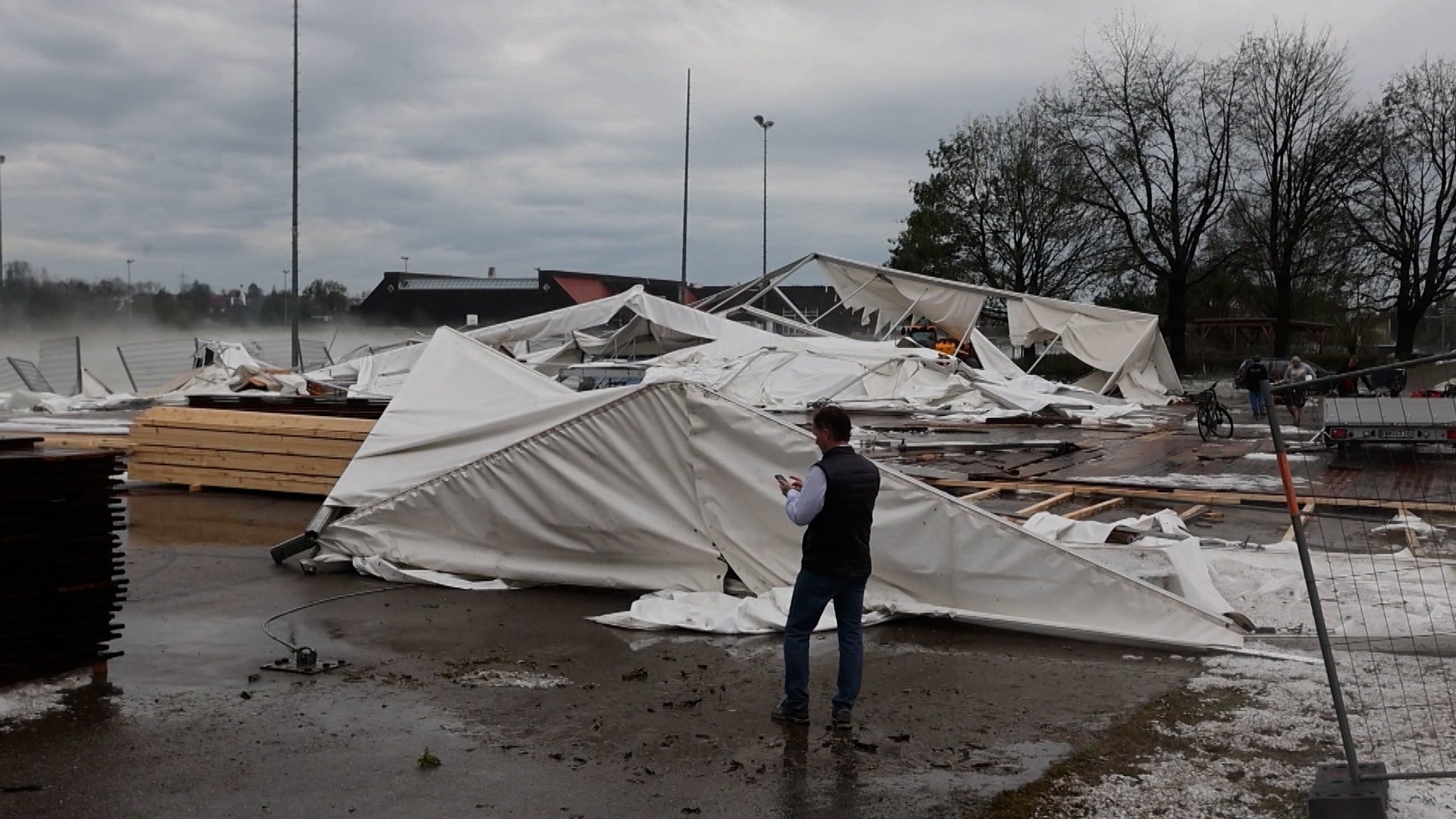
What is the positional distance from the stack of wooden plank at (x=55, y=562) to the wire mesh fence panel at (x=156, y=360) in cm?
3418

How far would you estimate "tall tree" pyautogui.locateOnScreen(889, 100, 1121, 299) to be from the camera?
172 feet

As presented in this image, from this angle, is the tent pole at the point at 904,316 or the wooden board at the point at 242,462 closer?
the wooden board at the point at 242,462

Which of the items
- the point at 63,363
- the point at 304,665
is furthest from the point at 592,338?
the point at 304,665

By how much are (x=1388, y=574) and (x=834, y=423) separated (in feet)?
17.7

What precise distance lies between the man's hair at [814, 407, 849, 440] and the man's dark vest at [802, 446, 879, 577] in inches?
7.6

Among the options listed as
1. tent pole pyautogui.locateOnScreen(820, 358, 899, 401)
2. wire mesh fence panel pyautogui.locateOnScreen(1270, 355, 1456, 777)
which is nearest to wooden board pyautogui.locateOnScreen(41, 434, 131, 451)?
wire mesh fence panel pyautogui.locateOnScreen(1270, 355, 1456, 777)

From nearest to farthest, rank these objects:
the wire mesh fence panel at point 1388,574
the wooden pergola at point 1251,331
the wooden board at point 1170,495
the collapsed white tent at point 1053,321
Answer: the wire mesh fence panel at point 1388,574 → the wooden board at point 1170,495 → the collapsed white tent at point 1053,321 → the wooden pergola at point 1251,331

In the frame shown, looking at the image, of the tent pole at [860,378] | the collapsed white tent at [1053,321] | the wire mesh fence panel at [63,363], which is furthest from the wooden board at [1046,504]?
the wire mesh fence panel at [63,363]

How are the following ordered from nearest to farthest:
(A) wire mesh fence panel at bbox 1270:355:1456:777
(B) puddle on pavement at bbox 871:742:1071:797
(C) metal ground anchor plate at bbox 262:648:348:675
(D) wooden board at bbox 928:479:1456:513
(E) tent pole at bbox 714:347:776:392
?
(B) puddle on pavement at bbox 871:742:1071:797
(A) wire mesh fence panel at bbox 1270:355:1456:777
(C) metal ground anchor plate at bbox 262:648:348:675
(D) wooden board at bbox 928:479:1456:513
(E) tent pole at bbox 714:347:776:392

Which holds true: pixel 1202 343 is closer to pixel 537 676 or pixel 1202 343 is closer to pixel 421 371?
pixel 421 371

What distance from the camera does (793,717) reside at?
21.3 feet

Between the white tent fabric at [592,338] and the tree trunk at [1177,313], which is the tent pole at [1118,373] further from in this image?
the tree trunk at [1177,313]

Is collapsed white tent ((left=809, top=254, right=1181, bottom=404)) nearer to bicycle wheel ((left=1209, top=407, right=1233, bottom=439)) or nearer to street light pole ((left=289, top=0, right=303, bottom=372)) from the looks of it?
bicycle wheel ((left=1209, top=407, right=1233, bottom=439))

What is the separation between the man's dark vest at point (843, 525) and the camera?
20.9ft
